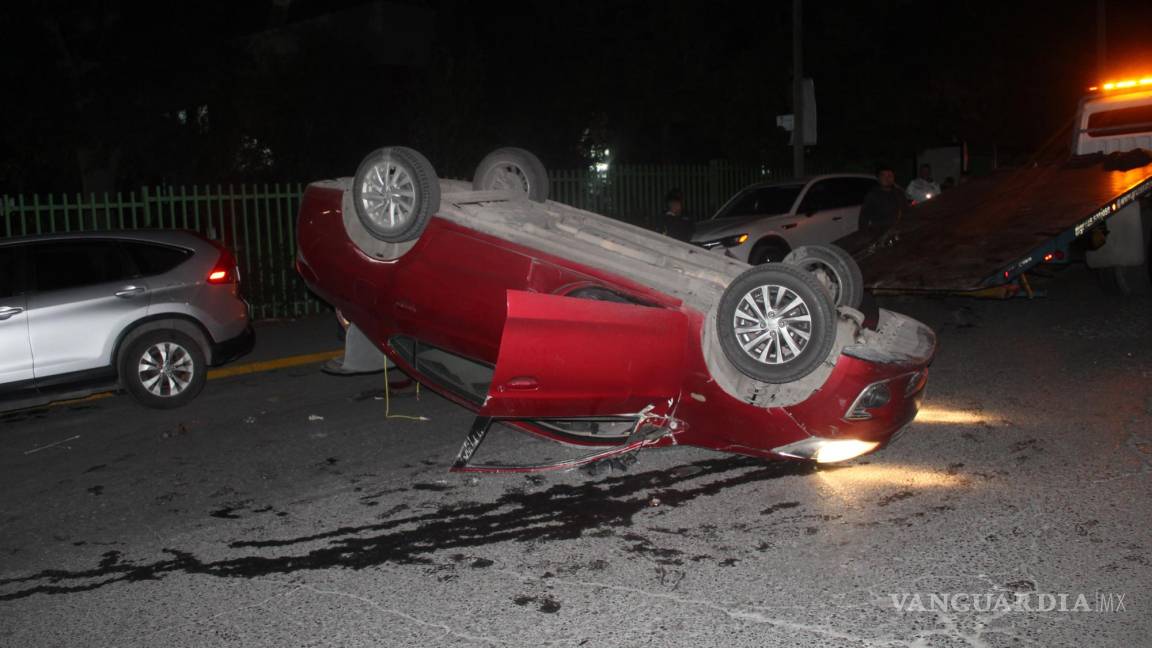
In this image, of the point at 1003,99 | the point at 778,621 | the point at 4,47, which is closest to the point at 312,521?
the point at 778,621

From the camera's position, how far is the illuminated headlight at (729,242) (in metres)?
14.8

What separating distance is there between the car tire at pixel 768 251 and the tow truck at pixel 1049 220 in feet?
11.6

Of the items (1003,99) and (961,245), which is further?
(1003,99)

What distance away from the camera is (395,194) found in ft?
20.4

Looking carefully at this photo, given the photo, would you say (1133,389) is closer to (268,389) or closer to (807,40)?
(268,389)

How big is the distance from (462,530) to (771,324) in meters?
1.90

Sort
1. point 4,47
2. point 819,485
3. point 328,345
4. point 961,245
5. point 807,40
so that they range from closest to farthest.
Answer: point 819,485 < point 961,245 < point 328,345 < point 4,47 < point 807,40

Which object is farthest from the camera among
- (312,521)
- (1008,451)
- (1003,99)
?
(1003,99)

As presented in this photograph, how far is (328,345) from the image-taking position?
11414 millimetres

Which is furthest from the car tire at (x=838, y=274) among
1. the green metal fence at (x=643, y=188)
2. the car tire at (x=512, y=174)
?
the green metal fence at (x=643, y=188)

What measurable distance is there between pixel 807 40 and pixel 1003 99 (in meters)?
8.34

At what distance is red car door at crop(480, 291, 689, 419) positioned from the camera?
5.25 metres

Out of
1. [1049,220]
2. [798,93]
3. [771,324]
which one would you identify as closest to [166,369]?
[771,324]

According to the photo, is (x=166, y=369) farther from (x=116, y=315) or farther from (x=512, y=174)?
(x=512, y=174)
